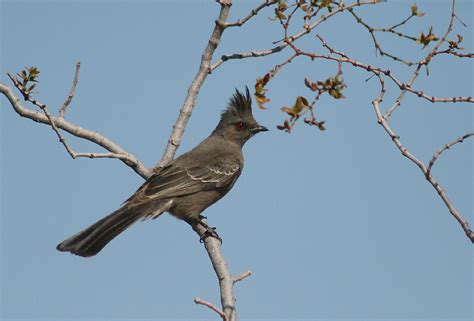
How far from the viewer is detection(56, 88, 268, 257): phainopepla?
7215 millimetres

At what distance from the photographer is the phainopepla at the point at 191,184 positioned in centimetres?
721

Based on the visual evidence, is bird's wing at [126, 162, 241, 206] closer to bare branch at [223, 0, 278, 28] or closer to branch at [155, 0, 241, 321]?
branch at [155, 0, 241, 321]

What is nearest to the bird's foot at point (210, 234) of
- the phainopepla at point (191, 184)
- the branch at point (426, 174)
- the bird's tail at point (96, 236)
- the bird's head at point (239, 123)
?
the phainopepla at point (191, 184)

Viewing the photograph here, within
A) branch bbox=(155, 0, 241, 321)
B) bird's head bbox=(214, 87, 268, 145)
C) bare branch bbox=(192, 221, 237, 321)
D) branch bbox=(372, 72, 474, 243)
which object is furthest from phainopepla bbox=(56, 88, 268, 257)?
branch bbox=(372, 72, 474, 243)

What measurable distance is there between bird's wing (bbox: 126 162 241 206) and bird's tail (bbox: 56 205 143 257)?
12.5 inches

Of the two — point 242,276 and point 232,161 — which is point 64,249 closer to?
point 242,276

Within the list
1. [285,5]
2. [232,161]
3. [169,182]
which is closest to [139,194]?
[169,182]

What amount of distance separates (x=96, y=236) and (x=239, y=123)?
3.28 m

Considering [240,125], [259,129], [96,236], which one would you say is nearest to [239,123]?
[240,125]

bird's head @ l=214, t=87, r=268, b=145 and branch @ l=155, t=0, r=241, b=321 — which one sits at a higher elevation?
bird's head @ l=214, t=87, r=268, b=145

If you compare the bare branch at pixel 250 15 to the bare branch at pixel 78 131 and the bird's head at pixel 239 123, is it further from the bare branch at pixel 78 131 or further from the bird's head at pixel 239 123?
the bird's head at pixel 239 123

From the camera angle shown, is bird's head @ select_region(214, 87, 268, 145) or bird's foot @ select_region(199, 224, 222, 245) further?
bird's head @ select_region(214, 87, 268, 145)

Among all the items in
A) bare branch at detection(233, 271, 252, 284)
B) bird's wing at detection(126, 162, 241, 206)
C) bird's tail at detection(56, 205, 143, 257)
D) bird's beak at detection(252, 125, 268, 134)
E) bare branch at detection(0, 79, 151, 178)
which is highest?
bird's beak at detection(252, 125, 268, 134)

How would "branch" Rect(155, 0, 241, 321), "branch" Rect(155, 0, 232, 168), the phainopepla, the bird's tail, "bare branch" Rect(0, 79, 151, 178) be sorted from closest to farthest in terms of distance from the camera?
"branch" Rect(155, 0, 241, 321) < "bare branch" Rect(0, 79, 151, 178) < "branch" Rect(155, 0, 232, 168) < the bird's tail < the phainopepla
